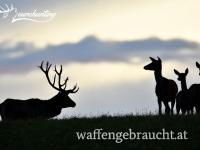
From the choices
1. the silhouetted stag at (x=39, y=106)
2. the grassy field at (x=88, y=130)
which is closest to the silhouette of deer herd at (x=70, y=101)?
the silhouetted stag at (x=39, y=106)

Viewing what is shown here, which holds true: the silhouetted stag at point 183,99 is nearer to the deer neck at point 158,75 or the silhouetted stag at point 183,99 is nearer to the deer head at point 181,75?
the deer head at point 181,75

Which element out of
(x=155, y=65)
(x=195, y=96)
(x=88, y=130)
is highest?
(x=155, y=65)

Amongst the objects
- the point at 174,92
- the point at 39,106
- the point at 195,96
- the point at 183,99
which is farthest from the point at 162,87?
the point at 39,106

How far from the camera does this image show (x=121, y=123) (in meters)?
21.6

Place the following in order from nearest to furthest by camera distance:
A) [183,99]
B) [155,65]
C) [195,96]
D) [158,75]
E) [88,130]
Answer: [88,130] → [183,99] → [195,96] → [158,75] → [155,65]

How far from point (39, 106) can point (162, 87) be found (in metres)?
6.00

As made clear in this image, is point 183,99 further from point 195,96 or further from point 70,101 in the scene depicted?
point 70,101

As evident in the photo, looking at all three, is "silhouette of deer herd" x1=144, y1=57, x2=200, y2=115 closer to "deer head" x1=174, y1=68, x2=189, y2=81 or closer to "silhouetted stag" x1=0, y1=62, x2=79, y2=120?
"deer head" x1=174, y1=68, x2=189, y2=81

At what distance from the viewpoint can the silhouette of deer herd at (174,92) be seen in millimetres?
27922

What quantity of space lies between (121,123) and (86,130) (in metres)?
1.23

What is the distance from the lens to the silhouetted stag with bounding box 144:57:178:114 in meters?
28.3

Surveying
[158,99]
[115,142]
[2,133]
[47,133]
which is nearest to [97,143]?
[115,142]

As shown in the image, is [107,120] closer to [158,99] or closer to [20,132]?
[20,132]

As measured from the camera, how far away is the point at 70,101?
33125 mm
